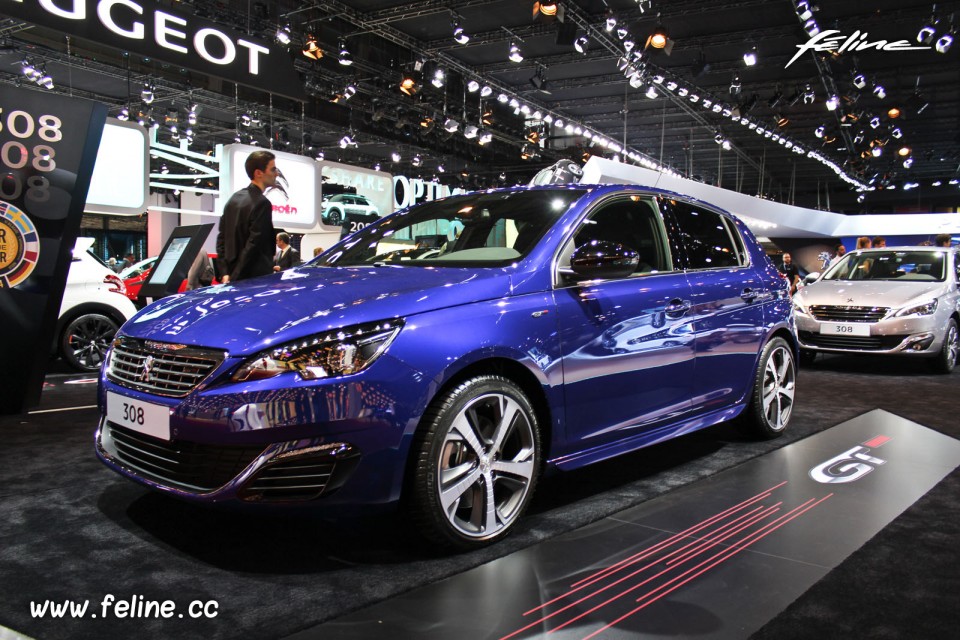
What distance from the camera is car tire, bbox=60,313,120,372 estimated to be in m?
6.53

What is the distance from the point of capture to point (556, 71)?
15539 mm

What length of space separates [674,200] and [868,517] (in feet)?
5.46

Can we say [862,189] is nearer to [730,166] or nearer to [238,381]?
[730,166]

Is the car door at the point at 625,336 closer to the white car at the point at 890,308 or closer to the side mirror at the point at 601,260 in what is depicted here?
the side mirror at the point at 601,260

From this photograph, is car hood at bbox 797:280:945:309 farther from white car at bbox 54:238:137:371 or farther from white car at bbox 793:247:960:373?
white car at bbox 54:238:137:371

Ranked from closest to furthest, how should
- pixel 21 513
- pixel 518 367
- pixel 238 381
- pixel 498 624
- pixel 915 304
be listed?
pixel 498 624 → pixel 238 381 → pixel 518 367 → pixel 21 513 → pixel 915 304

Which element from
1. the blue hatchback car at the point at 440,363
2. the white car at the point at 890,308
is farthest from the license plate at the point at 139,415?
the white car at the point at 890,308

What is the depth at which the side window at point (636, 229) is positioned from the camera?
3.08 metres

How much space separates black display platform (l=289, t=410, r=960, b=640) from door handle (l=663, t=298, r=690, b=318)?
0.78 m

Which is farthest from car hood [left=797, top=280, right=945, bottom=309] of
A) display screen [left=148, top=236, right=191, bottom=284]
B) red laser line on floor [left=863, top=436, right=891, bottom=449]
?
display screen [left=148, top=236, right=191, bottom=284]

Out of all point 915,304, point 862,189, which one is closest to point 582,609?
point 915,304

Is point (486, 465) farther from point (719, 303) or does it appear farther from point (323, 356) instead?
point (719, 303)

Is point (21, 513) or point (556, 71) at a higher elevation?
point (556, 71)

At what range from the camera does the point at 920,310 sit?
6.71 metres
